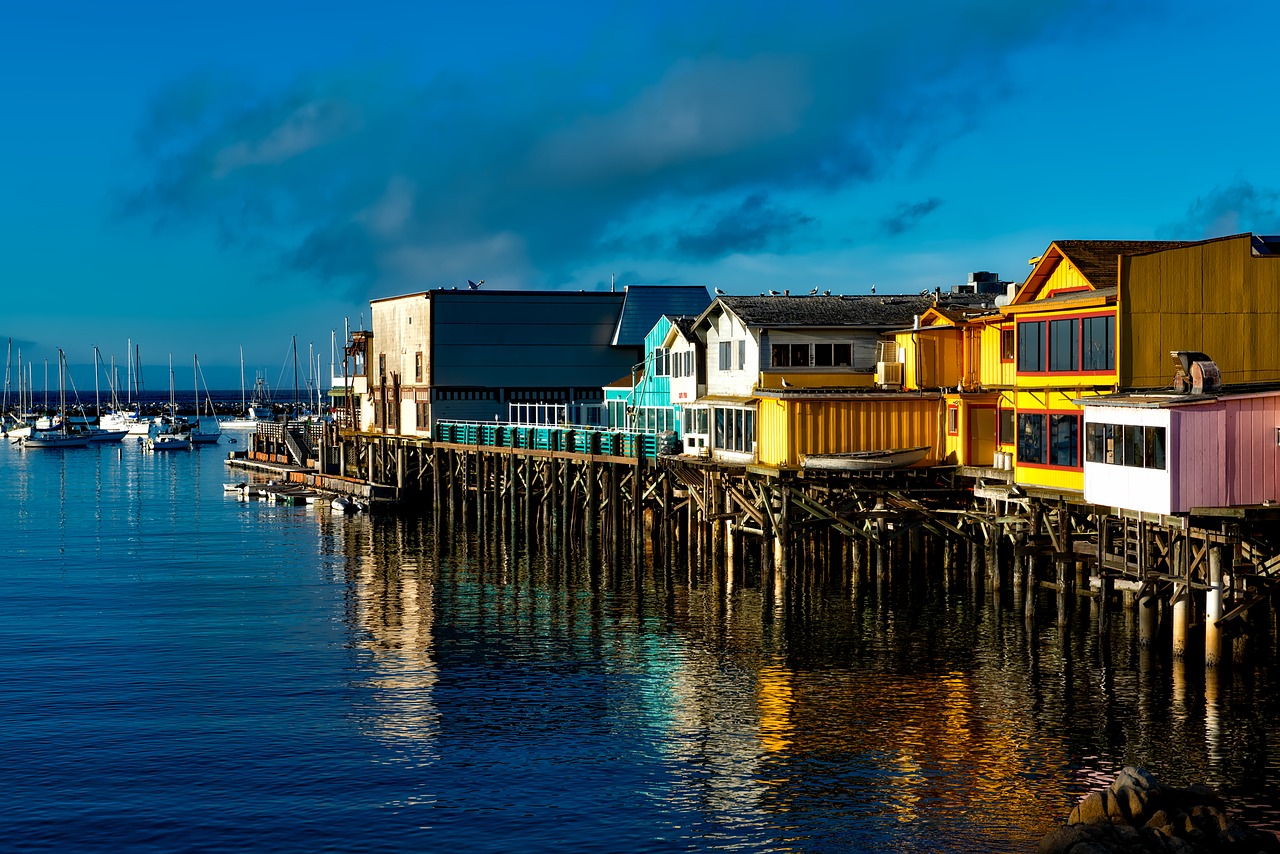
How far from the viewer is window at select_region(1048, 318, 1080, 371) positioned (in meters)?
44.7

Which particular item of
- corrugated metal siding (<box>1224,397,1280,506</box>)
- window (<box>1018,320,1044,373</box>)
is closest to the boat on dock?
window (<box>1018,320,1044,373</box>)

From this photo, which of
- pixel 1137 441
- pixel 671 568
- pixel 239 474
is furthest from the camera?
pixel 239 474

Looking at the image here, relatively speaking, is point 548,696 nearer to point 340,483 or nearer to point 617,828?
point 617,828

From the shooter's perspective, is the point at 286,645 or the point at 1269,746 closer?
the point at 1269,746

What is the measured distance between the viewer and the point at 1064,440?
146ft

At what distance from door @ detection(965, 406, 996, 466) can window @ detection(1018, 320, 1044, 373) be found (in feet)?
16.7

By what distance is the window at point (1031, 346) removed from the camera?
46.6 m

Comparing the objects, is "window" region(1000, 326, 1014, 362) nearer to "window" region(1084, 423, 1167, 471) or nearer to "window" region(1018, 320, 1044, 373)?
"window" region(1018, 320, 1044, 373)

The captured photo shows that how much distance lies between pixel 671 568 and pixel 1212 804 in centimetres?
3682

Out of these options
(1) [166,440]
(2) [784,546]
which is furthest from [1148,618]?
(1) [166,440]

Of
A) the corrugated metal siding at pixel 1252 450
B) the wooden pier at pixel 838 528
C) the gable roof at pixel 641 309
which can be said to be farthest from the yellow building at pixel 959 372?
the gable roof at pixel 641 309

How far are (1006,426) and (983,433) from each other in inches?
127

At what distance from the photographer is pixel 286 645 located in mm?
46531

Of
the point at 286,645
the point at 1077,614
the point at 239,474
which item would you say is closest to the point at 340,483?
the point at 239,474
